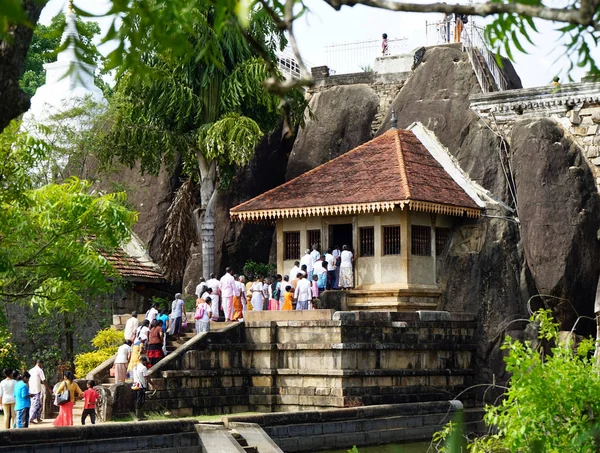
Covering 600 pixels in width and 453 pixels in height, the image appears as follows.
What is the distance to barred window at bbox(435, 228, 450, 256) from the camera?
25.3 meters

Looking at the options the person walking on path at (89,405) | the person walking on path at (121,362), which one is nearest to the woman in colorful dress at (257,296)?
the person walking on path at (121,362)

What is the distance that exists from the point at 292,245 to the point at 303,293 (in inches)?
128

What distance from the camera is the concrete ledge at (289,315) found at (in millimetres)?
22297

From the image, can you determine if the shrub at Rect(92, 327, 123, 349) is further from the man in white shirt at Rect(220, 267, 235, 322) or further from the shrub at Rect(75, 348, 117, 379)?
the man in white shirt at Rect(220, 267, 235, 322)

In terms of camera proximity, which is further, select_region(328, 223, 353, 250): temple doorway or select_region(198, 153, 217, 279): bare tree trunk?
select_region(198, 153, 217, 279): bare tree trunk

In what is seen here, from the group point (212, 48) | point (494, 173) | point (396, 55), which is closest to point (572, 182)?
point (494, 173)

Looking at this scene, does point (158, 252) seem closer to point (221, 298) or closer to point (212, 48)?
point (221, 298)

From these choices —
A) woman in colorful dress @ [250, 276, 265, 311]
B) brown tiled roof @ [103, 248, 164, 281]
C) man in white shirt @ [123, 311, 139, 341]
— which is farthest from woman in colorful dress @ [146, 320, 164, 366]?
brown tiled roof @ [103, 248, 164, 281]

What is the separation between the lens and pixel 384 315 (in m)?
22.8

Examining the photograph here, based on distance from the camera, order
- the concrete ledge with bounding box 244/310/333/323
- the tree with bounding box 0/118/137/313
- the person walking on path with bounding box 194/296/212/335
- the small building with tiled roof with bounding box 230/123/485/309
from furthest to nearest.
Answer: the small building with tiled roof with bounding box 230/123/485/309, the person walking on path with bounding box 194/296/212/335, the concrete ledge with bounding box 244/310/333/323, the tree with bounding box 0/118/137/313

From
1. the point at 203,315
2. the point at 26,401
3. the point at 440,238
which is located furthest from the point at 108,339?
the point at 440,238

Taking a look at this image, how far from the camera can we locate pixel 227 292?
24.0 m

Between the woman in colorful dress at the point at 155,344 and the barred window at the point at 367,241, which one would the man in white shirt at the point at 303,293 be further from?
the woman in colorful dress at the point at 155,344

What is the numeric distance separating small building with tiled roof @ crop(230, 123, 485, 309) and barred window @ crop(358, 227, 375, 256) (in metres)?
0.02
